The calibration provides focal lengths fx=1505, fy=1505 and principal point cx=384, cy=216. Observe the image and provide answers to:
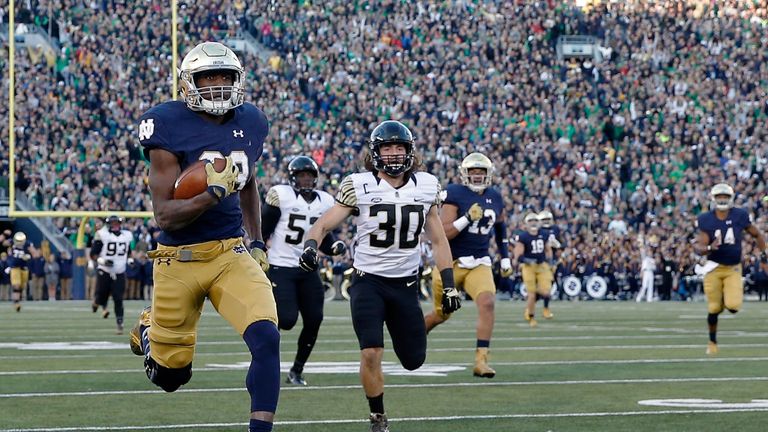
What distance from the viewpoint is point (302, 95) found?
121 ft

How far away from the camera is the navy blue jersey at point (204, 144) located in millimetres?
6559

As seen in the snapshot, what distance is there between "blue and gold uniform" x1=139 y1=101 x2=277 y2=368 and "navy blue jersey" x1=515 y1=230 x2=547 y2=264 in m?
15.5

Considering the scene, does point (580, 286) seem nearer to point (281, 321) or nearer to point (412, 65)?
point (412, 65)

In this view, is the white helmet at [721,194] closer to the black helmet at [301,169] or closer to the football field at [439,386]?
the football field at [439,386]

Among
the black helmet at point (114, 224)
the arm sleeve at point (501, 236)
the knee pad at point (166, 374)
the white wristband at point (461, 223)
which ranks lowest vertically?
the black helmet at point (114, 224)

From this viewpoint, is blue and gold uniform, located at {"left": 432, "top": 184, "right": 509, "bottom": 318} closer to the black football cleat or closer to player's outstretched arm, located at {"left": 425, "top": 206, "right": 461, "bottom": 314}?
the black football cleat

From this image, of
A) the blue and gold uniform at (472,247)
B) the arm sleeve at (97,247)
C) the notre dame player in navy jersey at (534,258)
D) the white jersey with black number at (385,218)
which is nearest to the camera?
the white jersey with black number at (385,218)

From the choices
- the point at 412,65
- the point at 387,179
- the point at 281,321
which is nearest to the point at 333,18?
the point at 412,65

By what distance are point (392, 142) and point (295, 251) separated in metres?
3.38

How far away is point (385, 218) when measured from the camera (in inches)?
332

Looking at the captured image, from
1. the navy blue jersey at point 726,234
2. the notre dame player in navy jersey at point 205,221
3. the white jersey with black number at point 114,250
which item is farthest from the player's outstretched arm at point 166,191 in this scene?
the white jersey with black number at point 114,250

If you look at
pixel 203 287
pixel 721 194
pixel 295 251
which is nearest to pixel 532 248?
pixel 721 194

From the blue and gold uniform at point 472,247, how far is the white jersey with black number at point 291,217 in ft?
4.00

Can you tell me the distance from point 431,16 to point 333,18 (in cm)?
287
